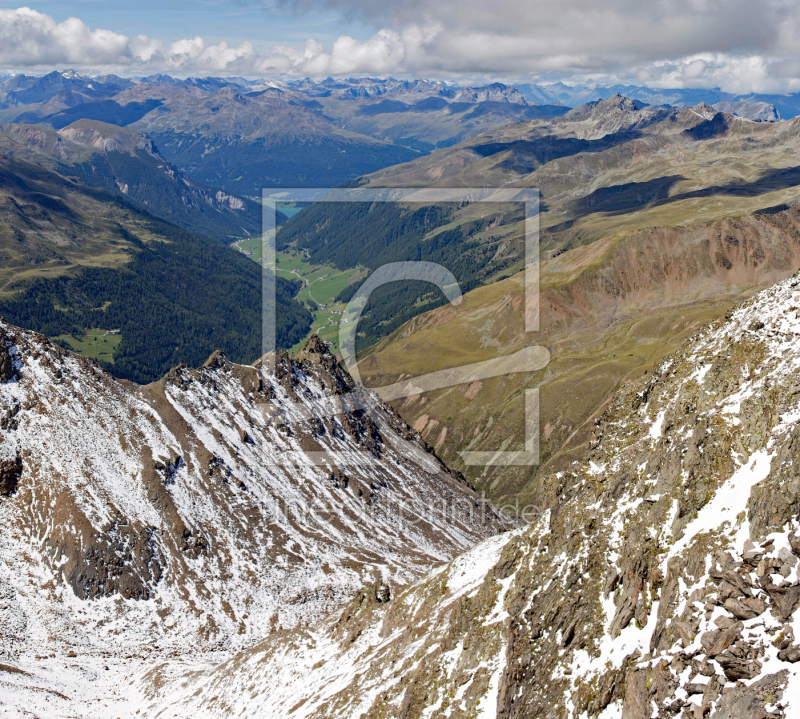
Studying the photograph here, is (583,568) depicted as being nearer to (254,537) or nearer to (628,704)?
(628,704)

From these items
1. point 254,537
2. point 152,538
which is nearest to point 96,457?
point 152,538

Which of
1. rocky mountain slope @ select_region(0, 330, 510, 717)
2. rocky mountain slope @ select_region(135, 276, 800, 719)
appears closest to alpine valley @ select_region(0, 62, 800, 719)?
rocky mountain slope @ select_region(135, 276, 800, 719)

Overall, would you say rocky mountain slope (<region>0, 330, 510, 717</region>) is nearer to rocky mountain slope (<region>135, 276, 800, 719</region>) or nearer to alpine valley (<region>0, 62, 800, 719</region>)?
alpine valley (<region>0, 62, 800, 719</region>)

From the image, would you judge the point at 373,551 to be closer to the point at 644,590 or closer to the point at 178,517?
the point at 178,517

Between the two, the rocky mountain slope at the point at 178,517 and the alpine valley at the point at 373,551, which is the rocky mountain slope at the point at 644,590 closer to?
the alpine valley at the point at 373,551

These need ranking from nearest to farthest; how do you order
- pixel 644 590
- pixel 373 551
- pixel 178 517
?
pixel 644 590 < pixel 178 517 < pixel 373 551

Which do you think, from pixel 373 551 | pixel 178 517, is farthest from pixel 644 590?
pixel 178 517

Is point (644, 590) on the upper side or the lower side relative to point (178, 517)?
upper
